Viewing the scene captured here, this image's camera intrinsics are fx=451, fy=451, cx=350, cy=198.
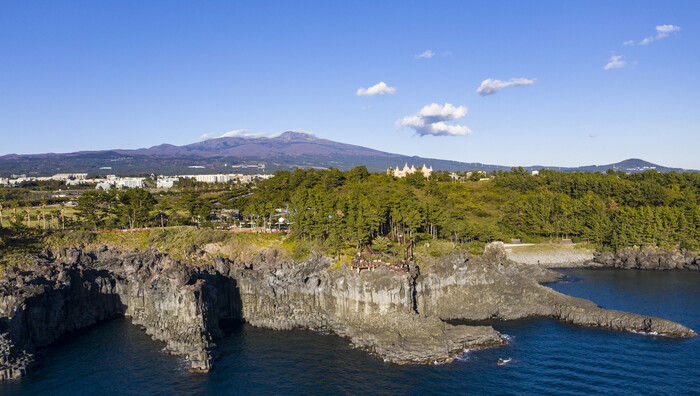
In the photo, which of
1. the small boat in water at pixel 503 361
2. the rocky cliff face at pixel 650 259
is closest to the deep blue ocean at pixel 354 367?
the small boat in water at pixel 503 361

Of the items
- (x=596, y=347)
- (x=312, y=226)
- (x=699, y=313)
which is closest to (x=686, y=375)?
(x=596, y=347)

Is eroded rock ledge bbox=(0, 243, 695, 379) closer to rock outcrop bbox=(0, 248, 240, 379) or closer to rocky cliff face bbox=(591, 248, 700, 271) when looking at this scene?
rock outcrop bbox=(0, 248, 240, 379)

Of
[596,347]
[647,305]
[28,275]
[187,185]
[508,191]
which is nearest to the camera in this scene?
[596,347]

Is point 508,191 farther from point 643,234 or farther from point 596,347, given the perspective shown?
point 596,347

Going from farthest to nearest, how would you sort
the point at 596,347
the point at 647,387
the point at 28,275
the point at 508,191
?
1. the point at 508,191
2. the point at 28,275
3. the point at 596,347
4. the point at 647,387

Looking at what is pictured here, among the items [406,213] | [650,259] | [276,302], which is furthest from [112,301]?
[650,259]

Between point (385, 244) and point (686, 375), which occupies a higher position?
point (385, 244)
